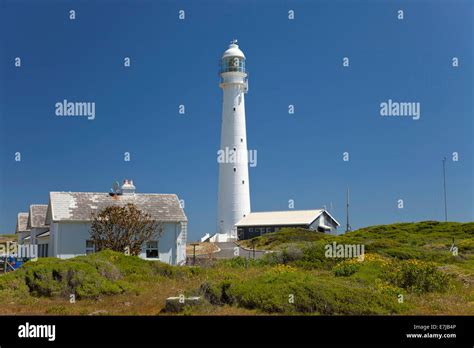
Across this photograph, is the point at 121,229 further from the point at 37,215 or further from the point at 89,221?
the point at 37,215

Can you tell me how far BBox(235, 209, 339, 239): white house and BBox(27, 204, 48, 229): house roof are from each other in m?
24.9

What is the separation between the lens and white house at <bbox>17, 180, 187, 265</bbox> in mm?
26672

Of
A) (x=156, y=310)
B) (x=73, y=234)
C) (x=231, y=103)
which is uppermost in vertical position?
(x=231, y=103)

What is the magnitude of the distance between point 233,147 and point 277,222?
957 centimetres

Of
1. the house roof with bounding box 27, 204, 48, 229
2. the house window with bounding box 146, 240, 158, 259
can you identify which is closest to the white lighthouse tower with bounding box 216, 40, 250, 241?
the house roof with bounding box 27, 204, 48, 229

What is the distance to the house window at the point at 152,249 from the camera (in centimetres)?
2819

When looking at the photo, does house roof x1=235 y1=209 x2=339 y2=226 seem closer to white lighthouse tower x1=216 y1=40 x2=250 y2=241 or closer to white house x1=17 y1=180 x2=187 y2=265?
white lighthouse tower x1=216 y1=40 x2=250 y2=241

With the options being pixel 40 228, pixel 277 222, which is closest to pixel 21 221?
pixel 40 228

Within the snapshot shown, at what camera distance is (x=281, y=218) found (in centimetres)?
5556
